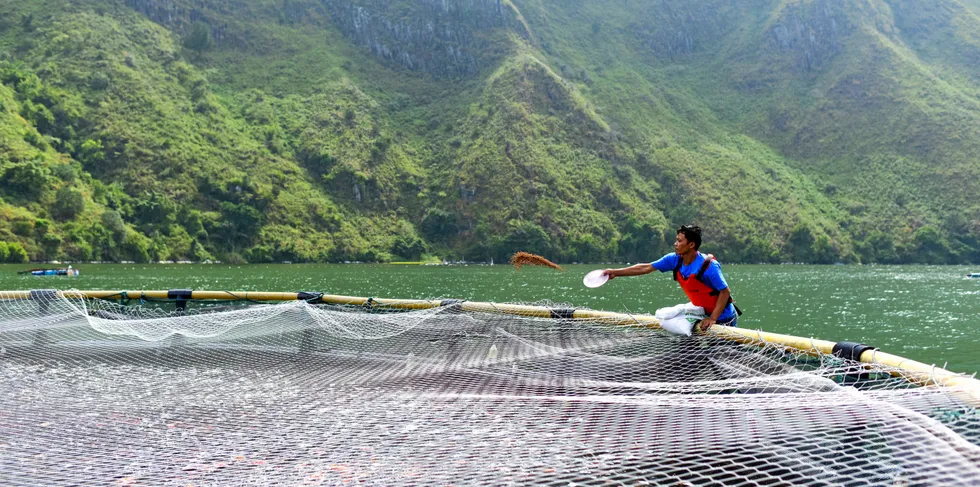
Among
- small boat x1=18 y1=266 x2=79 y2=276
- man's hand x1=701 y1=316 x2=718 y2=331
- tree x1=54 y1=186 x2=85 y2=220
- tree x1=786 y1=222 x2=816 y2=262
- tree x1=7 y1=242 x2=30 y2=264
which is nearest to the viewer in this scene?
man's hand x1=701 y1=316 x2=718 y2=331

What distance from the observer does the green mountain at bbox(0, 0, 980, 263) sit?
84819 millimetres

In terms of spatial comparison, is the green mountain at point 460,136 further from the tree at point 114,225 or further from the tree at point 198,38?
the tree at point 198,38

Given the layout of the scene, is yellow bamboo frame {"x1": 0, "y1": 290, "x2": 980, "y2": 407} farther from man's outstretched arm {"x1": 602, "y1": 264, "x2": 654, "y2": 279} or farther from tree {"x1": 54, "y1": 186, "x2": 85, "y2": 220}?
tree {"x1": 54, "y1": 186, "x2": 85, "y2": 220}

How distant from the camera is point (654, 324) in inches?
261

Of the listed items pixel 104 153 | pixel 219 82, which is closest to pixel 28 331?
pixel 104 153

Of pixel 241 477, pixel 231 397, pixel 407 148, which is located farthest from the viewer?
pixel 407 148

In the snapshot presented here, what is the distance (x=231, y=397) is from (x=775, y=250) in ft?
316

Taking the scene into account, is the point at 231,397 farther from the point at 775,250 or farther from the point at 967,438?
the point at 775,250

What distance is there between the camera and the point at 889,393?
12.5 feet

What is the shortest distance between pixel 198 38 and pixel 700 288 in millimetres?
117901

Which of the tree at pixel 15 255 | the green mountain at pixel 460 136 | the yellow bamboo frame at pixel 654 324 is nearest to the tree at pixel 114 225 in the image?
the green mountain at pixel 460 136

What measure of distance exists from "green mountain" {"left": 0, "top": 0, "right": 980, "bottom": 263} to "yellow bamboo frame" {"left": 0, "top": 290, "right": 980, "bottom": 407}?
64.6 m

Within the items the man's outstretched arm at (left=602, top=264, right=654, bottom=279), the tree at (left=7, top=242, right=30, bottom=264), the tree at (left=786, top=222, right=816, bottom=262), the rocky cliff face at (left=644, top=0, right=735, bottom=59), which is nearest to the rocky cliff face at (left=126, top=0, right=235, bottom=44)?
the tree at (left=7, top=242, right=30, bottom=264)

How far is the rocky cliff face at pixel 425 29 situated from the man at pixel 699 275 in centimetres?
11945
